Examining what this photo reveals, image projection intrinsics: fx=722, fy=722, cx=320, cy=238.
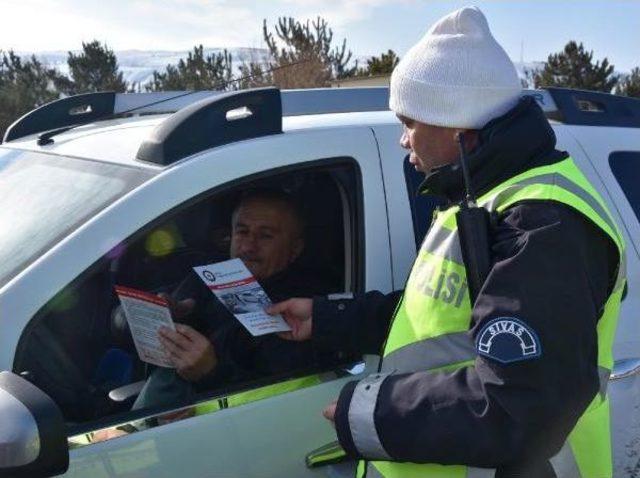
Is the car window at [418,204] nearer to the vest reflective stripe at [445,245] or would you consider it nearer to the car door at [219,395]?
the car door at [219,395]

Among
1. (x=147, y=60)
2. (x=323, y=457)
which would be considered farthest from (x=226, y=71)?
(x=323, y=457)

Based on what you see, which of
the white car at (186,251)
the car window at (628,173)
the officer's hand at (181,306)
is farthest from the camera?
the car window at (628,173)

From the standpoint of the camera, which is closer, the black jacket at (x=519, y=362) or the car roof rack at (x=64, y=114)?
Answer: the black jacket at (x=519, y=362)

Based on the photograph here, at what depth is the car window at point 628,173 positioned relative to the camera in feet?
7.95

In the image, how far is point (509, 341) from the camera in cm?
118

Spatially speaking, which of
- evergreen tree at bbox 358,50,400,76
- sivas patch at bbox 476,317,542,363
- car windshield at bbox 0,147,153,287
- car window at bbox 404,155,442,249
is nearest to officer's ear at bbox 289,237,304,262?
car window at bbox 404,155,442,249

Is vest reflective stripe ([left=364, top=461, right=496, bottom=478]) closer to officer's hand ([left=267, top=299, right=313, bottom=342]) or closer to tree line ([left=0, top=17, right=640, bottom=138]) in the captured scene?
officer's hand ([left=267, top=299, right=313, bottom=342])

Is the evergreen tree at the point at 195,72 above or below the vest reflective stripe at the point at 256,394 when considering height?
above

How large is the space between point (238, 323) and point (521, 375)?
3.64 feet

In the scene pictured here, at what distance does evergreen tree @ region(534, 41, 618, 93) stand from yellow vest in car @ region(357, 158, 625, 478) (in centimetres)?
2249


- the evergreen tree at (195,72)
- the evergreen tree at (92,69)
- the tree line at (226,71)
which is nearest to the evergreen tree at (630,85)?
the tree line at (226,71)

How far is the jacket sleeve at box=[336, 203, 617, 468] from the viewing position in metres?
1.19

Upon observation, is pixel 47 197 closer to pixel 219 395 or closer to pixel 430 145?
pixel 219 395

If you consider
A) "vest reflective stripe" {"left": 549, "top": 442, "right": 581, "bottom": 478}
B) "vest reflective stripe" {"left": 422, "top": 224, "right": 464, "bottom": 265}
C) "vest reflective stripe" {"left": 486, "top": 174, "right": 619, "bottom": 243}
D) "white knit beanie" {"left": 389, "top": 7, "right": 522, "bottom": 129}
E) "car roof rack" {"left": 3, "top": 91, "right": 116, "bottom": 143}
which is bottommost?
"vest reflective stripe" {"left": 549, "top": 442, "right": 581, "bottom": 478}
